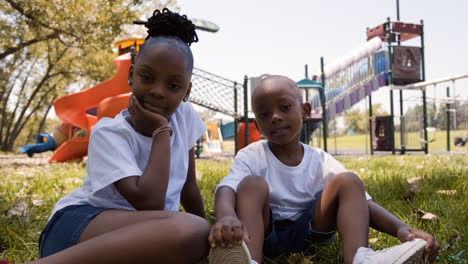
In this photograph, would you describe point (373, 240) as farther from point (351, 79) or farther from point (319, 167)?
point (351, 79)

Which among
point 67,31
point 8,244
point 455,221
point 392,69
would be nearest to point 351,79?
point 392,69

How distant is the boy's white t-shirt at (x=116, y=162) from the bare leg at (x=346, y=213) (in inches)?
24.0

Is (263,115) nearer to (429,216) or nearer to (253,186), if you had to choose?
(253,186)

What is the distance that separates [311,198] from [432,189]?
1.60 metres

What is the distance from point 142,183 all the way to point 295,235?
782 millimetres

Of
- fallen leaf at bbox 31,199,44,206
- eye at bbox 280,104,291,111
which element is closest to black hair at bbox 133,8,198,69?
eye at bbox 280,104,291,111

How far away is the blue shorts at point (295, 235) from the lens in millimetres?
1724

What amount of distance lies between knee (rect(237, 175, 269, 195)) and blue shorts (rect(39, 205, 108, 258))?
53 centimetres

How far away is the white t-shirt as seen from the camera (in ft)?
5.71

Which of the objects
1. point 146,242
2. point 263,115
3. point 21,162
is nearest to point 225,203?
point 146,242

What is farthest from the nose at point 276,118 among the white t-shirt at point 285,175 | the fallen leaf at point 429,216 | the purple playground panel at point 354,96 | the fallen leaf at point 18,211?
the purple playground panel at point 354,96

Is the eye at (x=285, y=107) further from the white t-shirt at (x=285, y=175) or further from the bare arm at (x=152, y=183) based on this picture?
the bare arm at (x=152, y=183)

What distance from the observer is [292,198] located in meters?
1.74

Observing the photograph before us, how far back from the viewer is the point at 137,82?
4.85 feet
